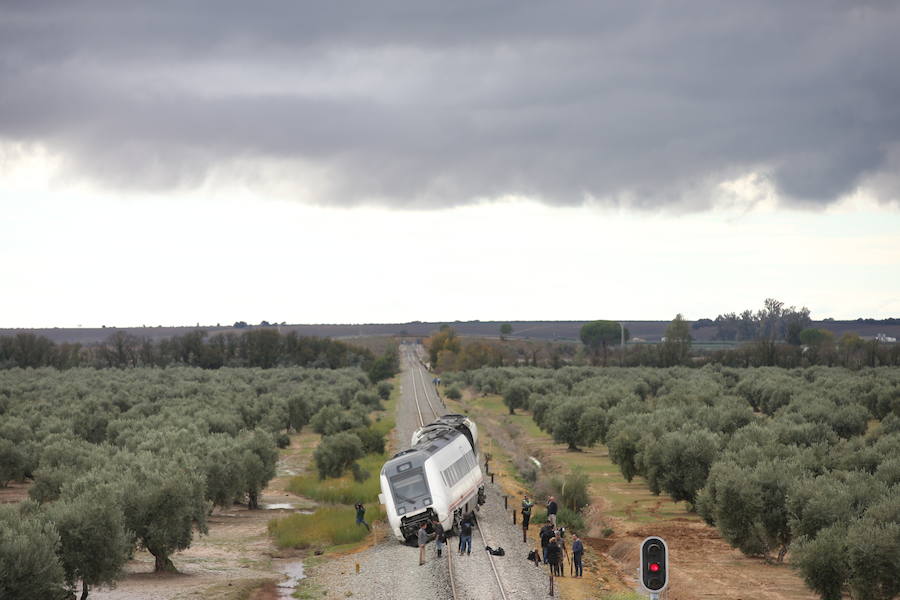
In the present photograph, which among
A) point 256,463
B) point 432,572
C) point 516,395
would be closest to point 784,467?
point 432,572

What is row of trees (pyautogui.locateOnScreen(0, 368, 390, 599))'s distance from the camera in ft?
81.6

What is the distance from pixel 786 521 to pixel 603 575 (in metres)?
6.87

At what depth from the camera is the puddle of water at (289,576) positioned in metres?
30.2

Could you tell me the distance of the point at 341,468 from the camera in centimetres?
5619

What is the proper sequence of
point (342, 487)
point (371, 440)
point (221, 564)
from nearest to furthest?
point (221, 564) < point (342, 487) < point (371, 440)

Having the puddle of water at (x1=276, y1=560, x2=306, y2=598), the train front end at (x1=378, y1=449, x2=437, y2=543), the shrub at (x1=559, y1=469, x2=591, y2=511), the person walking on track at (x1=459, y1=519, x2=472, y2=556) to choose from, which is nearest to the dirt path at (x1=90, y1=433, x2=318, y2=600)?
the puddle of water at (x1=276, y1=560, x2=306, y2=598)

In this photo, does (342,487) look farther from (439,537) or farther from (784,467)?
(784,467)

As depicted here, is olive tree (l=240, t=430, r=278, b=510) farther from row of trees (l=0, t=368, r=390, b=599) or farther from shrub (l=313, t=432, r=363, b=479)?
shrub (l=313, t=432, r=363, b=479)

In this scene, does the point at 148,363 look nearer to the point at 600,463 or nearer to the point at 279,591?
the point at 600,463

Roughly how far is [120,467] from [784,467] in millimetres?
25590

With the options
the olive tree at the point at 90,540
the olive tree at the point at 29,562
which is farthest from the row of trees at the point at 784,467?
the olive tree at the point at 29,562

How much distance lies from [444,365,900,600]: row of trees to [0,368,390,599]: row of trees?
18973 mm

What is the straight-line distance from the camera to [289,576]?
3294 centimetres

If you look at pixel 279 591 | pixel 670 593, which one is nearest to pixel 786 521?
pixel 670 593
